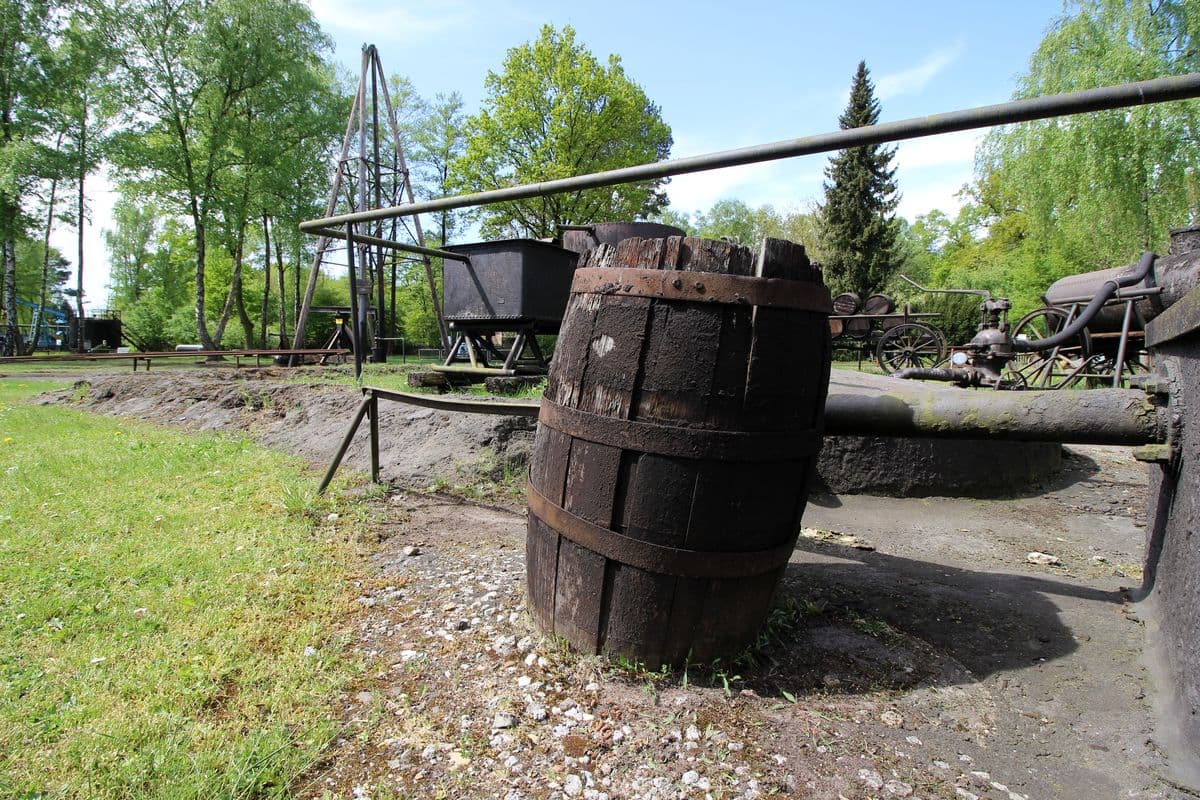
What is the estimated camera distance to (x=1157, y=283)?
3939 mm

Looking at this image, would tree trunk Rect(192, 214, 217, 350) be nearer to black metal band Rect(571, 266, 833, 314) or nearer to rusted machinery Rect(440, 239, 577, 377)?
rusted machinery Rect(440, 239, 577, 377)

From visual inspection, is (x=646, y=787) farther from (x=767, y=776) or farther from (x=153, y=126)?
(x=153, y=126)

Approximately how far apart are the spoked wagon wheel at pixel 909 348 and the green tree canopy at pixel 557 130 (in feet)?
44.7

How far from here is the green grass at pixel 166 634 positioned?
57.4 inches

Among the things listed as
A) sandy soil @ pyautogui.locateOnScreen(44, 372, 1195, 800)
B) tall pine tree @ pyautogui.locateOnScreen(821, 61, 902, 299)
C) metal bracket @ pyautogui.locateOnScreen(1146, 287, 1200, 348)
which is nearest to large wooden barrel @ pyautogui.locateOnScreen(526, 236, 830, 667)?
sandy soil @ pyautogui.locateOnScreen(44, 372, 1195, 800)

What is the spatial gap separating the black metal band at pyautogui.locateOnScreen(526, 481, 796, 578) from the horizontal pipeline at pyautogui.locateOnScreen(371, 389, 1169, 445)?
72 centimetres

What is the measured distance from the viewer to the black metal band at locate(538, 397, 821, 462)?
5.65 feet

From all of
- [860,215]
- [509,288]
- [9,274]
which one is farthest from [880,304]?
[9,274]

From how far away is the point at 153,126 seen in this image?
21.1 meters

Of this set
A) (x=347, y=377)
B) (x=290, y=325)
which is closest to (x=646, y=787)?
(x=347, y=377)

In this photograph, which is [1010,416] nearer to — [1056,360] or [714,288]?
[714,288]

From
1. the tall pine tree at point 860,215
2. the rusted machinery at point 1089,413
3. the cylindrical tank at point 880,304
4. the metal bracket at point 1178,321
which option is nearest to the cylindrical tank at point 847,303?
the cylindrical tank at point 880,304

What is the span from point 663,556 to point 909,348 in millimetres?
11968

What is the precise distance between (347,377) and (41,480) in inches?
178
